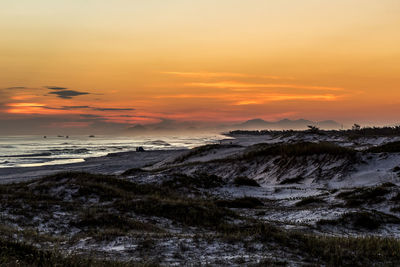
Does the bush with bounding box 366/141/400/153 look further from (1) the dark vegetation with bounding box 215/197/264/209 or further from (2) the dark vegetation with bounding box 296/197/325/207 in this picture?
(1) the dark vegetation with bounding box 215/197/264/209

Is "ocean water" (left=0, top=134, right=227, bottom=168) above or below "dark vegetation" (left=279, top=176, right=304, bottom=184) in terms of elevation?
below

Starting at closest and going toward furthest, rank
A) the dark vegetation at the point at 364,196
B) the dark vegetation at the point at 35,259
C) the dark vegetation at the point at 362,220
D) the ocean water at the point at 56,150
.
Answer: the dark vegetation at the point at 35,259, the dark vegetation at the point at 362,220, the dark vegetation at the point at 364,196, the ocean water at the point at 56,150

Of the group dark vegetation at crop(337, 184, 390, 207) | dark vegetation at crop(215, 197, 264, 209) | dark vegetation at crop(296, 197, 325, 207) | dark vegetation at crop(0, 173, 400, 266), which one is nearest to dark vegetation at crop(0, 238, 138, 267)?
dark vegetation at crop(0, 173, 400, 266)

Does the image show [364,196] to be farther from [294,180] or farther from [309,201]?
[294,180]

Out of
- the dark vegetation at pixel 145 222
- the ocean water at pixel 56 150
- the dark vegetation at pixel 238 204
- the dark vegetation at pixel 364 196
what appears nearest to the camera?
the dark vegetation at pixel 145 222

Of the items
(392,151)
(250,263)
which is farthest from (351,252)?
(392,151)

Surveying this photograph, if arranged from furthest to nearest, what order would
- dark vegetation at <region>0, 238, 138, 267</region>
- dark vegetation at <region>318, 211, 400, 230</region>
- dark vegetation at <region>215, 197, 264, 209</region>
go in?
dark vegetation at <region>215, 197, 264, 209</region> → dark vegetation at <region>318, 211, 400, 230</region> → dark vegetation at <region>0, 238, 138, 267</region>

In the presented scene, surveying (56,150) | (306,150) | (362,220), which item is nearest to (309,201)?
(362,220)

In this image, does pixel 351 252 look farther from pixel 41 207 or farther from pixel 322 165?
pixel 322 165

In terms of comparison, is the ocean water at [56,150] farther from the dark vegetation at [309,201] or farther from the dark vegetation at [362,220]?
the dark vegetation at [362,220]

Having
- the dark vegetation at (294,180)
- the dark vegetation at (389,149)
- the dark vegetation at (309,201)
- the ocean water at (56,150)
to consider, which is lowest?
the ocean water at (56,150)

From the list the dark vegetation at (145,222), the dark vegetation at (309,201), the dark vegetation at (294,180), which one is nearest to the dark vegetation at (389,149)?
the dark vegetation at (294,180)

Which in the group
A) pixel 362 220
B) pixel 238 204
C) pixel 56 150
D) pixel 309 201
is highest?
pixel 362 220

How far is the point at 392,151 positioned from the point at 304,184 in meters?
10.9
